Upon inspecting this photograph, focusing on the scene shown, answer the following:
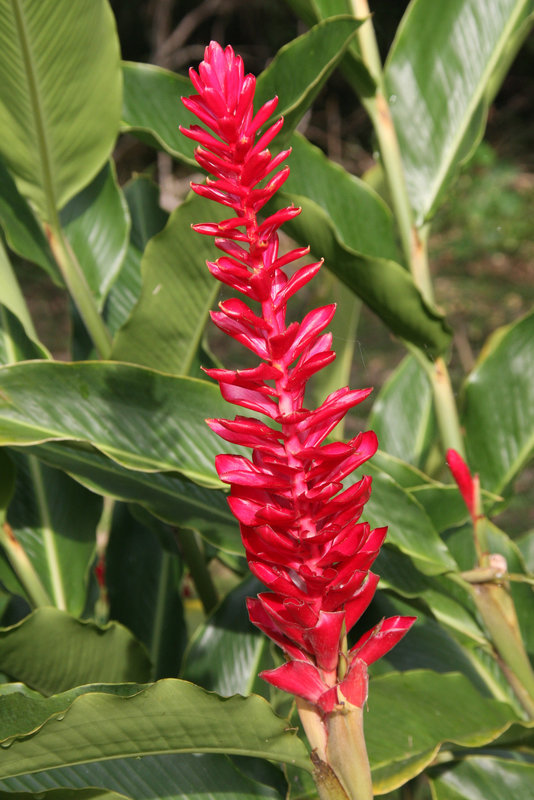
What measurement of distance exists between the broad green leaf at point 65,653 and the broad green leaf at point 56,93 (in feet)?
1.69

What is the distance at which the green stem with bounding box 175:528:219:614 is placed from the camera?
1.16 m

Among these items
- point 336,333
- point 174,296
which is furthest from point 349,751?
point 336,333

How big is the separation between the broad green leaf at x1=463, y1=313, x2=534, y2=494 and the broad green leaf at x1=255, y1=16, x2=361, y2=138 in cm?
47

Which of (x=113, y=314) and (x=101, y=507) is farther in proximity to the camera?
(x=113, y=314)

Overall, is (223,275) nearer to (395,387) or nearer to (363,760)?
(363,760)

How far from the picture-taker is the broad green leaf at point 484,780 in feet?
3.16

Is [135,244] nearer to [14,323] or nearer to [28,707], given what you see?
[14,323]

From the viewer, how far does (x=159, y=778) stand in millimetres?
813

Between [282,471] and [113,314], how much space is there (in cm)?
87

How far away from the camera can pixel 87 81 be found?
1010 mm

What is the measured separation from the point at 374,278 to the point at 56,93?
440mm

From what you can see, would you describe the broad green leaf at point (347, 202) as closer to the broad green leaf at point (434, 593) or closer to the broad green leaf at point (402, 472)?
the broad green leaf at point (402, 472)

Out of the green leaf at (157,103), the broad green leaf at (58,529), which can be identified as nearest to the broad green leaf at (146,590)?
the broad green leaf at (58,529)

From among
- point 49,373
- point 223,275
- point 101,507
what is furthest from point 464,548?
point 223,275
